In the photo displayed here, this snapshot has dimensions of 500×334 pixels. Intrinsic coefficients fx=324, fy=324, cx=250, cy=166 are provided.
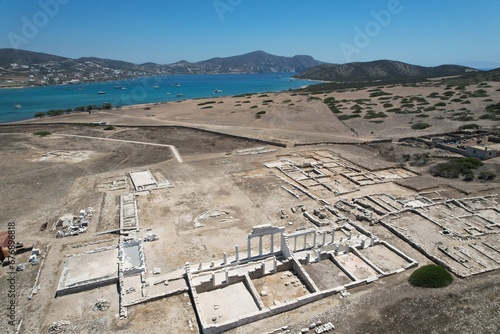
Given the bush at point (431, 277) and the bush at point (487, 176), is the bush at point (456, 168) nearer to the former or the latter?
the bush at point (487, 176)

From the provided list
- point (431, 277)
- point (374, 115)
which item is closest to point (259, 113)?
point (374, 115)

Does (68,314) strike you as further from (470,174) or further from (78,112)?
(78,112)

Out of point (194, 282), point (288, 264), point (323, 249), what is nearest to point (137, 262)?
point (194, 282)

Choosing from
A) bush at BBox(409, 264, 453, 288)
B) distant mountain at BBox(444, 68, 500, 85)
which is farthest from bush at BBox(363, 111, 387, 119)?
distant mountain at BBox(444, 68, 500, 85)

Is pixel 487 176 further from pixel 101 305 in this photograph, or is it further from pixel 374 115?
pixel 101 305

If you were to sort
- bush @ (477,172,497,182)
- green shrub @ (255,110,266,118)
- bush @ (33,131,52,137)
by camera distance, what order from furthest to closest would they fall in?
green shrub @ (255,110,266,118), bush @ (33,131,52,137), bush @ (477,172,497,182)

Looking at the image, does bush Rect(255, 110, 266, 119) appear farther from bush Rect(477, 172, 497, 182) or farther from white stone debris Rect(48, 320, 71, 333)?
white stone debris Rect(48, 320, 71, 333)

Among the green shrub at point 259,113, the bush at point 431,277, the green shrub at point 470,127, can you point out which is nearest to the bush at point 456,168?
the green shrub at point 470,127
